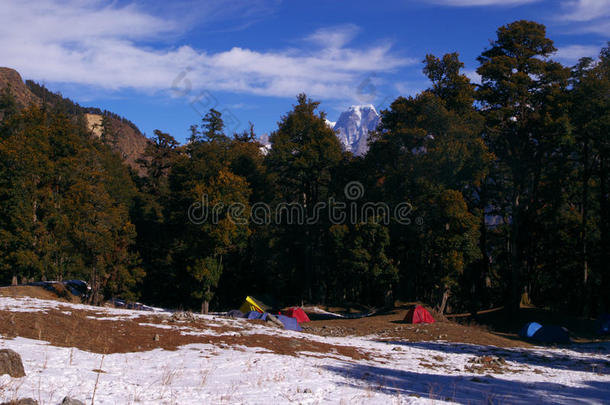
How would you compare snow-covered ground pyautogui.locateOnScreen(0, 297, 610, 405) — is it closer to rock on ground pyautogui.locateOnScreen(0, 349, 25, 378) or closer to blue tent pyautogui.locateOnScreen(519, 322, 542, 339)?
rock on ground pyautogui.locateOnScreen(0, 349, 25, 378)

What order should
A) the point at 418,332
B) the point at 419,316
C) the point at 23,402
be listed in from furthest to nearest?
the point at 419,316 < the point at 418,332 < the point at 23,402

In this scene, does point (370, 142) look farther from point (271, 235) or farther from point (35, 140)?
point (35, 140)

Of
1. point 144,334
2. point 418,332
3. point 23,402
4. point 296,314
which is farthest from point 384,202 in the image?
point 23,402

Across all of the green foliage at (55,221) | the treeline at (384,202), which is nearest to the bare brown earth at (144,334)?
the treeline at (384,202)

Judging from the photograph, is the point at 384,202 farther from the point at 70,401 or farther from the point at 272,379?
the point at 70,401

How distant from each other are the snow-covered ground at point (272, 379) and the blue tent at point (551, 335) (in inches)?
336

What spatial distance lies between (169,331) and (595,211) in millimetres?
Result: 34529

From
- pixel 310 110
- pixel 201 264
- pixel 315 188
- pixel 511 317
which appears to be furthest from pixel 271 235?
pixel 511 317

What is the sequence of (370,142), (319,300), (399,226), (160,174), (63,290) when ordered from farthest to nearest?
(160,174) → (319,300) → (370,142) → (399,226) → (63,290)

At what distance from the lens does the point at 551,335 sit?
23.6 m

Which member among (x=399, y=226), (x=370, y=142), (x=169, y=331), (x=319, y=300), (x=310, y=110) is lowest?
(x=319, y=300)

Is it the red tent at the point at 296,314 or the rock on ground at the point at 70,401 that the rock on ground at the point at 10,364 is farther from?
the red tent at the point at 296,314

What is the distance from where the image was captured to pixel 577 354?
63.3 feet

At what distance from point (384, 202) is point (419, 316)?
1006cm
